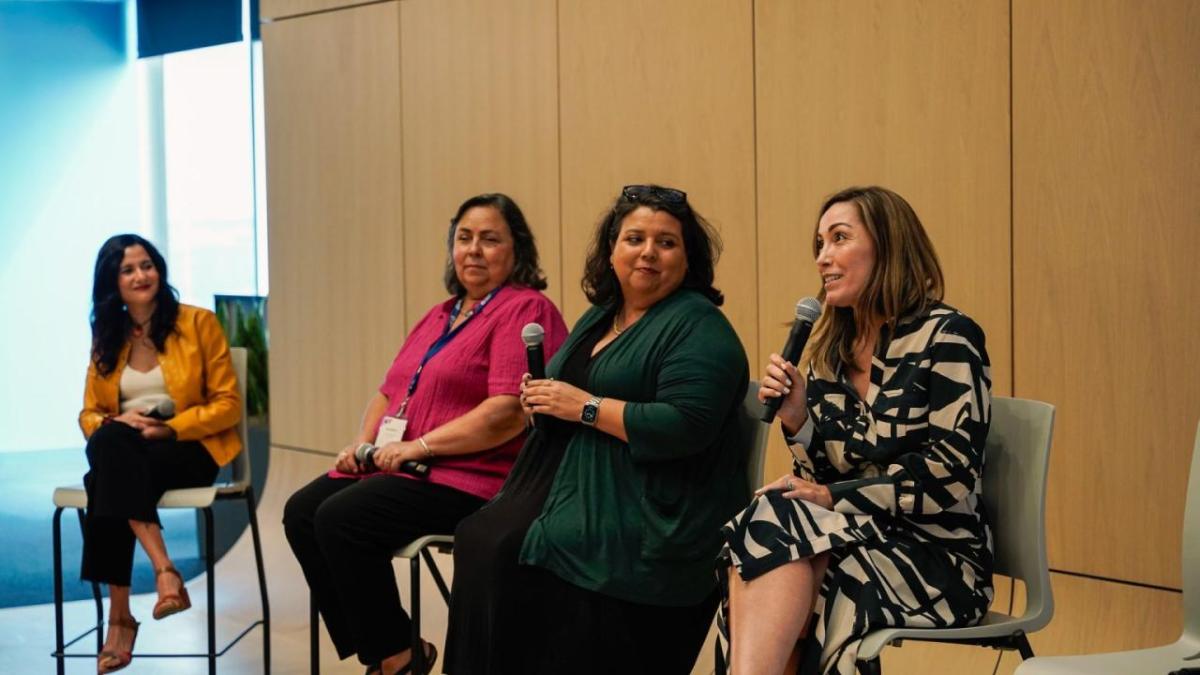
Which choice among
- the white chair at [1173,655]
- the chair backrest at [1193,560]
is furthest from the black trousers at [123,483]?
the chair backrest at [1193,560]

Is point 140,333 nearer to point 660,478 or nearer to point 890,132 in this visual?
point 660,478

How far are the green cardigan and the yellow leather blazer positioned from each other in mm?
1717

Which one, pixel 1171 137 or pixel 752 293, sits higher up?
pixel 1171 137

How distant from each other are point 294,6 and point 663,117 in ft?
7.95

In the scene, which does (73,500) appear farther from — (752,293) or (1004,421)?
(1004,421)

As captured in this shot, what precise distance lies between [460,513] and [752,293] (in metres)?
1.35

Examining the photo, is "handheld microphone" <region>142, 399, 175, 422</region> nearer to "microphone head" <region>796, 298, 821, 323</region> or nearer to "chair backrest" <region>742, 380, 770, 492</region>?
"chair backrest" <region>742, 380, 770, 492</region>

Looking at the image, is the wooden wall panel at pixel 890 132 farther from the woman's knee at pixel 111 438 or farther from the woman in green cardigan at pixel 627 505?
the woman's knee at pixel 111 438

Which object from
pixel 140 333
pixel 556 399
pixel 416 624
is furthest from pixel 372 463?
pixel 140 333

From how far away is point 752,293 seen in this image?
4352 mm

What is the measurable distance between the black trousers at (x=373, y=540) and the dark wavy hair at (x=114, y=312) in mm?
1239

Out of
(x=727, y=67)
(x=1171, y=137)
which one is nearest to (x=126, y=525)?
(x=727, y=67)

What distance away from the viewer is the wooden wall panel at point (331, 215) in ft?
19.1

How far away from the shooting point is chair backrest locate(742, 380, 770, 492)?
9.72 feet
